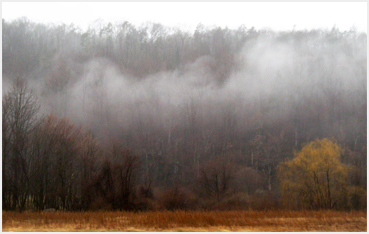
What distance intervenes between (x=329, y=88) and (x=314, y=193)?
148ft

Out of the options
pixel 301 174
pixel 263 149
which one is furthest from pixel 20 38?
pixel 301 174

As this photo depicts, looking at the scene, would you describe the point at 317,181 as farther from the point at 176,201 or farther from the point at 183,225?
the point at 183,225

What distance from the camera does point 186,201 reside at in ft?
123

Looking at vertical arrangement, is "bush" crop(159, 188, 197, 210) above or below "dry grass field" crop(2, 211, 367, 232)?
below

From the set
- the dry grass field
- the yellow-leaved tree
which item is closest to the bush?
the yellow-leaved tree

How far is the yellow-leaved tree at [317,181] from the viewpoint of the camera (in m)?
36.5

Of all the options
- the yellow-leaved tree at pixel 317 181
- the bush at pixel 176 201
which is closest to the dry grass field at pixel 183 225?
the bush at pixel 176 201

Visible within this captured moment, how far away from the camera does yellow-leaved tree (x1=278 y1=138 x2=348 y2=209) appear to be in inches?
1436

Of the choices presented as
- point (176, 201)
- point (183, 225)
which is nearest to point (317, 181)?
point (176, 201)

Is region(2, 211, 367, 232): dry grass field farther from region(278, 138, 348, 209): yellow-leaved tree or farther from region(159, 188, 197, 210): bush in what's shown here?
region(278, 138, 348, 209): yellow-leaved tree

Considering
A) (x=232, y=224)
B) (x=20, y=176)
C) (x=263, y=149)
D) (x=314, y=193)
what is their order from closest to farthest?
(x=232, y=224)
(x=20, y=176)
(x=314, y=193)
(x=263, y=149)

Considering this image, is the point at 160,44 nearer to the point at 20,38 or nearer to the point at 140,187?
the point at 20,38

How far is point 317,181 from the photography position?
36.8m

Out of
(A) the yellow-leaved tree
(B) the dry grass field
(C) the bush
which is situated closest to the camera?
(B) the dry grass field
